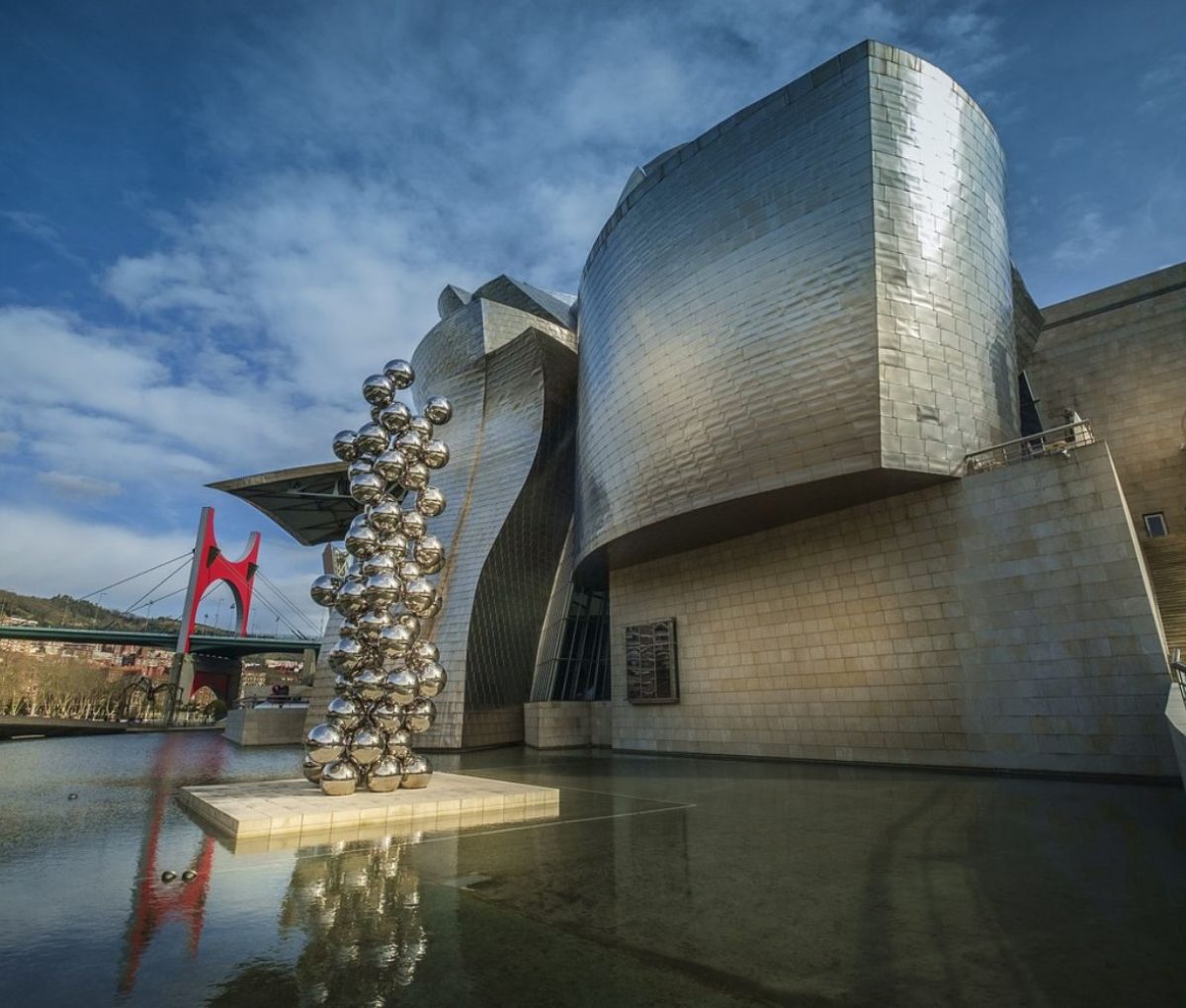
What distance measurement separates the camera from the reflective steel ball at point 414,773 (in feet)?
26.8

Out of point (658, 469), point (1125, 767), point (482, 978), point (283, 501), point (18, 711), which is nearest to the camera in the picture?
point (482, 978)

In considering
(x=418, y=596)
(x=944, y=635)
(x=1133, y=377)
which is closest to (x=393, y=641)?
(x=418, y=596)

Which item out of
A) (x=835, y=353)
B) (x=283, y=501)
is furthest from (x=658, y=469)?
(x=283, y=501)

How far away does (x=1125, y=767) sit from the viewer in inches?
397

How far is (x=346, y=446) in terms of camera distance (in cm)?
954

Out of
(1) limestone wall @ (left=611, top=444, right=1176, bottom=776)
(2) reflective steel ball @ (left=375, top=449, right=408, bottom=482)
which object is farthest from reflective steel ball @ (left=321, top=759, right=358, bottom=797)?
(1) limestone wall @ (left=611, top=444, right=1176, bottom=776)

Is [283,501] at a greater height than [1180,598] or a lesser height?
greater

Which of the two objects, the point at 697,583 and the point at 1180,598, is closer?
the point at 1180,598

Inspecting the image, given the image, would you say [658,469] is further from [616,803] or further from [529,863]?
[529,863]

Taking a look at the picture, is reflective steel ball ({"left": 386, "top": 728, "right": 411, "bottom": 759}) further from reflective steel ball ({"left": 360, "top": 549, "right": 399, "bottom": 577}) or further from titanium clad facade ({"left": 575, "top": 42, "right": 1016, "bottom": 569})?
titanium clad facade ({"left": 575, "top": 42, "right": 1016, "bottom": 569})

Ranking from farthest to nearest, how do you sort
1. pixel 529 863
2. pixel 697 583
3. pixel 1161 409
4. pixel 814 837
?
pixel 1161 409
pixel 697 583
pixel 814 837
pixel 529 863

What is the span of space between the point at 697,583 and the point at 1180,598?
10.2 meters

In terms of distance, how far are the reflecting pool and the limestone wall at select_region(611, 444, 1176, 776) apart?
3.56 m

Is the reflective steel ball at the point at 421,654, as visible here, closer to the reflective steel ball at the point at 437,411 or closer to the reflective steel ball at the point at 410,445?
the reflective steel ball at the point at 410,445
